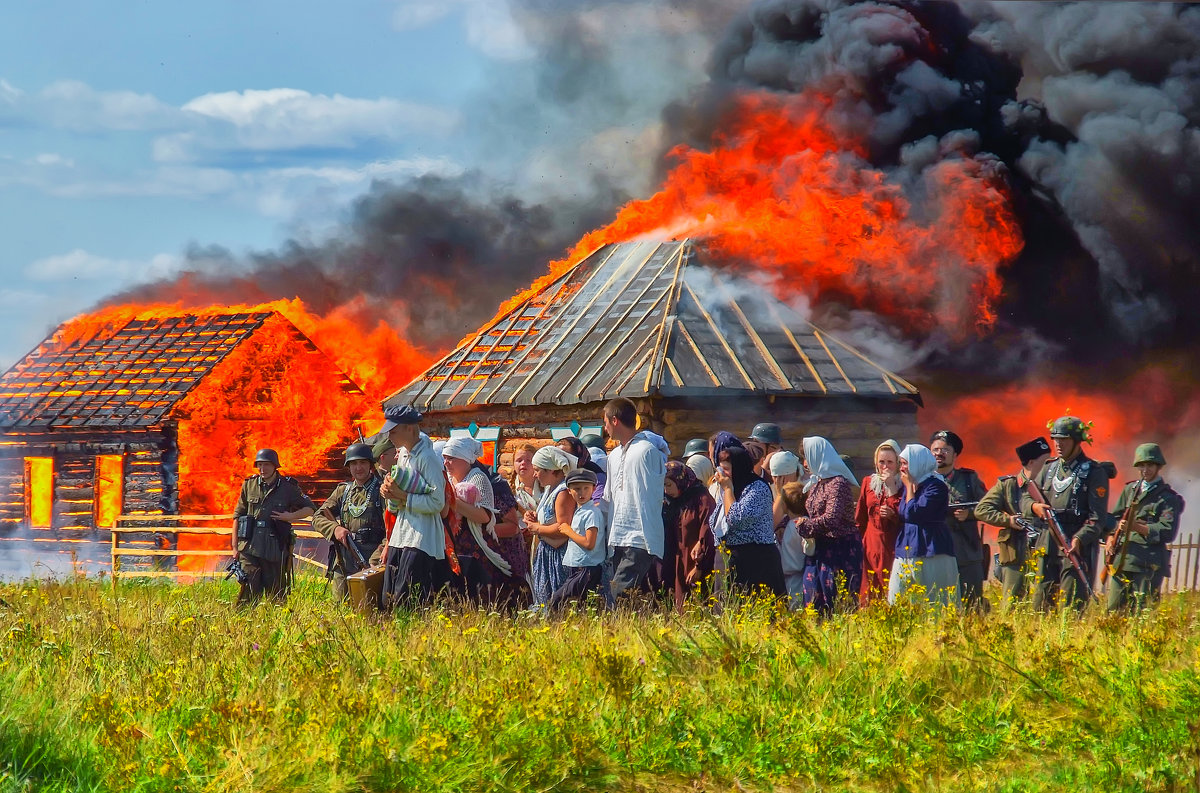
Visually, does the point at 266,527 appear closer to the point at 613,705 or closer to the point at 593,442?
the point at 593,442

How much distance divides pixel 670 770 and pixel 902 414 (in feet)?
39.4

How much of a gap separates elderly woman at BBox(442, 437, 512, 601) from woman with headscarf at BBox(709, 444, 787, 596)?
61.8 inches

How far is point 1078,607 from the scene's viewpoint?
9.34 meters

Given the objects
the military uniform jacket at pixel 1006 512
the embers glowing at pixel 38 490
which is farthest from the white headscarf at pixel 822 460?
the embers glowing at pixel 38 490

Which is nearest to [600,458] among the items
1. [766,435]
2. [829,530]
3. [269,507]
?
[766,435]

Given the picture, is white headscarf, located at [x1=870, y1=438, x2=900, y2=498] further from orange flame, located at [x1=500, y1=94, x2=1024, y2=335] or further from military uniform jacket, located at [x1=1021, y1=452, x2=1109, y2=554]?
orange flame, located at [x1=500, y1=94, x2=1024, y2=335]

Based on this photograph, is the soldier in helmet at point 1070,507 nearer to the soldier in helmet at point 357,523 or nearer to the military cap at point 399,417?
the military cap at point 399,417

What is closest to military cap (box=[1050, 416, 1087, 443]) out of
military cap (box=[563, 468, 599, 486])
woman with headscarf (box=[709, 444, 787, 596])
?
woman with headscarf (box=[709, 444, 787, 596])

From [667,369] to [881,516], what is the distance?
275 inches

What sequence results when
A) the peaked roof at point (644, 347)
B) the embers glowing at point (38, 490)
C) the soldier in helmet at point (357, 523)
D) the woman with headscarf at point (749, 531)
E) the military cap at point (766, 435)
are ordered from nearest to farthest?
the woman with headscarf at point (749, 531)
the military cap at point (766, 435)
the soldier in helmet at point (357, 523)
the peaked roof at point (644, 347)
the embers glowing at point (38, 490)

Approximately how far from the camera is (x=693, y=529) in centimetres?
887

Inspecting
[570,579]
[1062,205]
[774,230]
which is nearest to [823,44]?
[774,230]

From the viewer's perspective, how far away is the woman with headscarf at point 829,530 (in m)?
8.91

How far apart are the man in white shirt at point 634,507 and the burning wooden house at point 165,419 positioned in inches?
564
